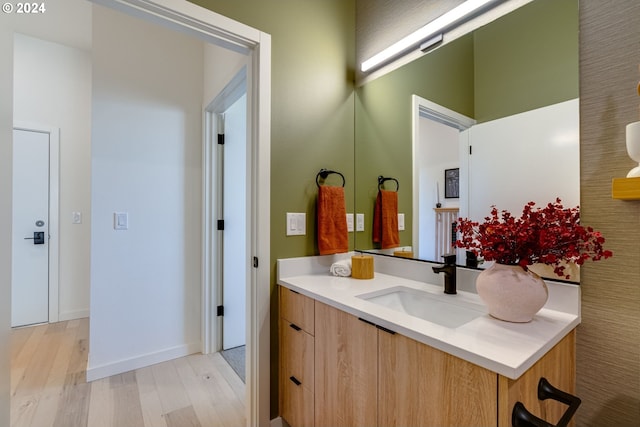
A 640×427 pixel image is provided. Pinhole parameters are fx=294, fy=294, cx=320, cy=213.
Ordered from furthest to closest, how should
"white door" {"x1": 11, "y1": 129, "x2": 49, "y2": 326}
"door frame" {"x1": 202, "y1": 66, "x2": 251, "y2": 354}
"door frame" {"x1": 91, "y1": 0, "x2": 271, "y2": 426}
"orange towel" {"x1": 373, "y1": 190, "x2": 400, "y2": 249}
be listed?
"white door" {"x1": 11, "y1": 129, "x2": 49, "y2": 326}, "door frame" {"x1": 202, "y1": 66, "x2": 251, "y2": 354}, "orange towel" {"x1": 373, "y1": 190, "x2": 400, "y2": 249}, "door frame" {"x1": 91, "y1": 0, "x2": 271, "y2": 426}

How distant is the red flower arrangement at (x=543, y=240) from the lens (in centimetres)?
82

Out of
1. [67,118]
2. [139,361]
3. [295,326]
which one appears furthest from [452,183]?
[67,118]

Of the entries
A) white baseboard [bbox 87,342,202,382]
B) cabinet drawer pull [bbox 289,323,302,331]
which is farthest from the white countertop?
white baseboard [bbox 87,342,202,382]

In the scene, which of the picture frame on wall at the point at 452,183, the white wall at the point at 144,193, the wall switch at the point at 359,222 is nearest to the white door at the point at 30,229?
the white wall at the point at 144,193

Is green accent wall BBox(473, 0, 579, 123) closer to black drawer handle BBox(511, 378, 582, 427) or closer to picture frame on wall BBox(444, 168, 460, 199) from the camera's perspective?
picture frame on wall BBox(444, 168, 460, 199)

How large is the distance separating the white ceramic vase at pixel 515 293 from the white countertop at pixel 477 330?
3cm

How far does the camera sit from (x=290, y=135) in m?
1.53

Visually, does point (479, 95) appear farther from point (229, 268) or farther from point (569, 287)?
point (229, 268)

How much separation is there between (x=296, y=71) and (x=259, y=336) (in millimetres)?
1378

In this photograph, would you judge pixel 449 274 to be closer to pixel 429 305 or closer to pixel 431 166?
pixel 429 305

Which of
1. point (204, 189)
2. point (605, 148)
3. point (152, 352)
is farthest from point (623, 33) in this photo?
point (152, 352)

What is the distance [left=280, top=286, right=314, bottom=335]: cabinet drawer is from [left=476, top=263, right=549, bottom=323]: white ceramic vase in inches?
26.9

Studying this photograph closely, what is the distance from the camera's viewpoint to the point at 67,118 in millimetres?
2990

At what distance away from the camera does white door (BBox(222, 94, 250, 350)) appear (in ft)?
7.86
